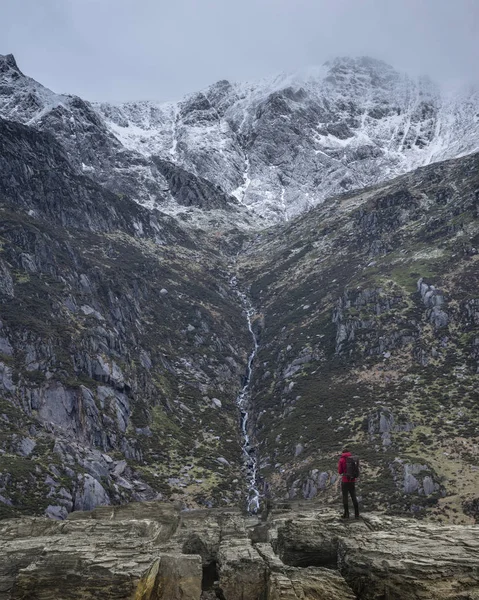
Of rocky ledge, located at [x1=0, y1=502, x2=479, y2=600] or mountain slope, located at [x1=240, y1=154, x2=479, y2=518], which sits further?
mountain slope, located at [x1=240, y1=154, x2=479, y2=518]

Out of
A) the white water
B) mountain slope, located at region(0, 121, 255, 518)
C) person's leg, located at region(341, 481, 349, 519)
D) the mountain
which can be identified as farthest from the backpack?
the white water

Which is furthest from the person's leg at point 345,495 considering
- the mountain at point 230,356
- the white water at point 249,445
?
the white water at point 249,445

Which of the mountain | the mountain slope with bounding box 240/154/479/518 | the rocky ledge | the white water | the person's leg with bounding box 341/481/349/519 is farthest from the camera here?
the white water

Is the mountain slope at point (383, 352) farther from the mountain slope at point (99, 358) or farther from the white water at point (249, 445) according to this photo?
the mountain slope at point (99, 358)

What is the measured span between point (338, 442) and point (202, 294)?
66.2 metres

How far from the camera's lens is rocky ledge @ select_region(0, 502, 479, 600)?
587 inches

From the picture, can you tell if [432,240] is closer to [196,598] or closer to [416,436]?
[416,436]

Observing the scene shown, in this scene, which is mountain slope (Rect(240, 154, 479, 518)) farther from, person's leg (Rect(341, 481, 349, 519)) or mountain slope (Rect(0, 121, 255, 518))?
person's leg (Rect(341, 481, 349, 519))

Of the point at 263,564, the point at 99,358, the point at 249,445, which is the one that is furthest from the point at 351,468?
the point at 99,358

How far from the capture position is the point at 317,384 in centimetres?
7812

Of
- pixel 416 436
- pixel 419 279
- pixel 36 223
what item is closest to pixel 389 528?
pixel 416 436

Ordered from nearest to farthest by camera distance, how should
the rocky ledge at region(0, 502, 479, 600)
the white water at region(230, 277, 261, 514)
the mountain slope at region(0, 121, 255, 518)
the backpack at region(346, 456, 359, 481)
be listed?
the rocky ledge at region(0, 502, 479, 600) < the backpack at region(346, 456, 359, 481) < the mountain slope at region(0, 121, 255, 518) < the white water at region(230, 277, 261, 514)

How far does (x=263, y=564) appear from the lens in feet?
61.0

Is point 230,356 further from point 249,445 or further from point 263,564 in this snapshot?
point 263,564
